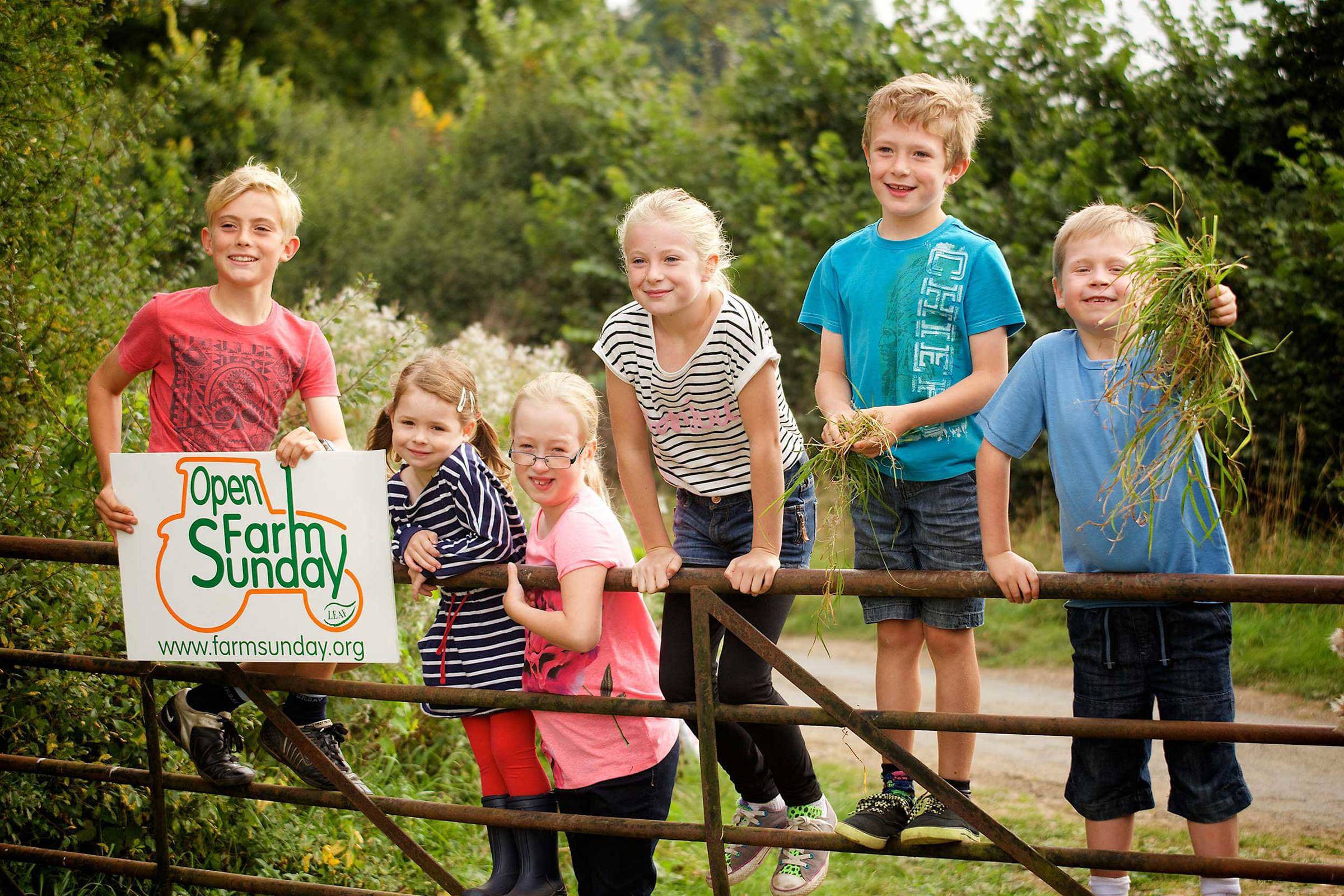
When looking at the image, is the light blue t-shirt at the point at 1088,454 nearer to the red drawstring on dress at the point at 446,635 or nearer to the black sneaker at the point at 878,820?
the black sneaker at the point at 878,820

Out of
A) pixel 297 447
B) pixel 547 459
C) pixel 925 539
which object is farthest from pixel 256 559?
pixel 925 539

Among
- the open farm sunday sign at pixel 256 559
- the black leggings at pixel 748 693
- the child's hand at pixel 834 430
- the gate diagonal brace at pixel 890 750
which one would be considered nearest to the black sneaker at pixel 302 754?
the open farm sunday sign at pixel 256 559

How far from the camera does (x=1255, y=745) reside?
5504 millimetres

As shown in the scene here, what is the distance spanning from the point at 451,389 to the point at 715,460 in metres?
0.72

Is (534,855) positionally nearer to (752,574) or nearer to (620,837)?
(620,837)

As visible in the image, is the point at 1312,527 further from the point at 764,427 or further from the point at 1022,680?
the point at 764,427

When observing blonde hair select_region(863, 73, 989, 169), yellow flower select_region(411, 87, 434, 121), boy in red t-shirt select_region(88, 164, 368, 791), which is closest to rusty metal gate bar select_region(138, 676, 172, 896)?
boy in red t-shirt select_region(88, 164, 368, 791)

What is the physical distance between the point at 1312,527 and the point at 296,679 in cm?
631

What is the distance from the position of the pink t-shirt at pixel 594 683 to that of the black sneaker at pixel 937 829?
0.68 m

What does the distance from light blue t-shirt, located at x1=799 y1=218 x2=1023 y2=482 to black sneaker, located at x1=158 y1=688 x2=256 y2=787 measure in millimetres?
1965

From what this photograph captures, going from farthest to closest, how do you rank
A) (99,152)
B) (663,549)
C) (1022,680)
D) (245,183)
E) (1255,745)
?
(1022,680), (1255,745), (99,152), (245,183), (663,549)

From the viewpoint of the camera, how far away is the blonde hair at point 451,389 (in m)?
3.05

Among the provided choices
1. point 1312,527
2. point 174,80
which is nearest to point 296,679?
point 174,80

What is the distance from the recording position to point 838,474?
8.96 feet
